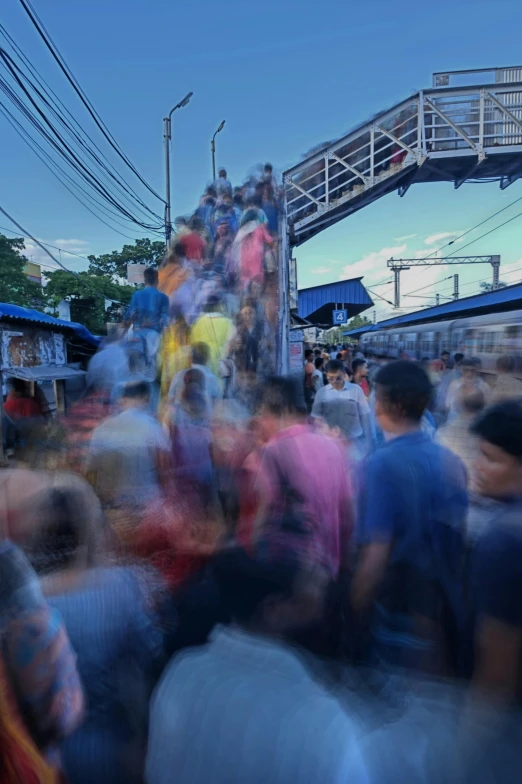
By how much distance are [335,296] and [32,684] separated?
14413 millimetres

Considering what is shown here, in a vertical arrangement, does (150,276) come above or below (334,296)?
below

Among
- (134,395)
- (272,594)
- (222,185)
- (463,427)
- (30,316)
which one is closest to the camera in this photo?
(272,594)

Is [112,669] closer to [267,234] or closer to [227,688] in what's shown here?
[227,688]

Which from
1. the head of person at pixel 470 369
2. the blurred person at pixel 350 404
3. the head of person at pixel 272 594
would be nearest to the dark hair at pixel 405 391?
the head of person at pixel 272 594

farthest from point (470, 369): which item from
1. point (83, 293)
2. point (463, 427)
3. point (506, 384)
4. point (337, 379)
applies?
point (83, 293)

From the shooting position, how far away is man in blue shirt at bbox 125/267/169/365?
6.05m

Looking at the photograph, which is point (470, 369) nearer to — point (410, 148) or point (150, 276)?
point (150, 276)

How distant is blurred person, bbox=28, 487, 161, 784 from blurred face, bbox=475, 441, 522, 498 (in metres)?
1.33

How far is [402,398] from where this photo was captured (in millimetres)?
2225

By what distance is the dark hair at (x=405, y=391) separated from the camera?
7.25 ft

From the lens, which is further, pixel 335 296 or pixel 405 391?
pixel 335 296

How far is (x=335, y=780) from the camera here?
1.02 metres

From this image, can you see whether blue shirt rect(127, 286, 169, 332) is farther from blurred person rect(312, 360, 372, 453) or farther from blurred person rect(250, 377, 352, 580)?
blurred person rect(250, 377, 352, 580)

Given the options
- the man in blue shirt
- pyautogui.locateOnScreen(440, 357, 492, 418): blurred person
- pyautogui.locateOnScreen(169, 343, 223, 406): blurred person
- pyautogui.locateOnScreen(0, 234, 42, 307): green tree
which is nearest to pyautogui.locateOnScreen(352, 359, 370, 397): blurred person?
pyautogui.locateOnScreen(440, 357, 492, 418): blurred person
